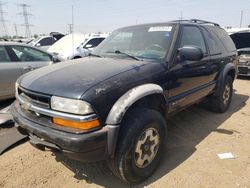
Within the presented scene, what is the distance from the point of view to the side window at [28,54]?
5.71 m

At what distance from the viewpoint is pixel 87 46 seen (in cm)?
1136

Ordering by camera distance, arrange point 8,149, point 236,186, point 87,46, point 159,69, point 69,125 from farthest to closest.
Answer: point 87,46, point 8,149, point 159,69, point 236,186, point 69,125

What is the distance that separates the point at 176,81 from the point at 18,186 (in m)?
2.36

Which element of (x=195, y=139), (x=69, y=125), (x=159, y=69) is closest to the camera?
(x=69, y=125)

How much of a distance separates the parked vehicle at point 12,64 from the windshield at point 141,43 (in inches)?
91.5

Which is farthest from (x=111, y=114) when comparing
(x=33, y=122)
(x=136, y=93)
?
(x=33, y=122)

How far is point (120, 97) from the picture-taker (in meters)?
2.52

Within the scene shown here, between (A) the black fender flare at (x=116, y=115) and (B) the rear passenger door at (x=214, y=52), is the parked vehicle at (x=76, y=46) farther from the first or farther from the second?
(A) the black fender flare at (x=116, y=115)

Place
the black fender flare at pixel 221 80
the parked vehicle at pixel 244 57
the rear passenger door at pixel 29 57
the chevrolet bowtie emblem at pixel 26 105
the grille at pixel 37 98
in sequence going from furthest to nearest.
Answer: the parked vehicle at pixel 244 57, the rear passenger door at pixel 29 57, the black fender flare at pixel 221 80, the chevrolet bowtie emblem at pixel 26 105, the grille at pixel 37 98

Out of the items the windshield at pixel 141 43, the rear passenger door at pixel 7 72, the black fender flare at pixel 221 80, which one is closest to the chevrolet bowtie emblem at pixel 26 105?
the windshield at pixel 141 43

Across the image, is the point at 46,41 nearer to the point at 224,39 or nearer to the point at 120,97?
the point at 224,39

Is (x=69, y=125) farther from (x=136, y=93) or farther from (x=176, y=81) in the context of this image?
(x=176, y=81)

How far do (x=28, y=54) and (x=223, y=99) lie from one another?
15.0 feet

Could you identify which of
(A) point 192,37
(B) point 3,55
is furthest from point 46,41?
(A) point 192,37
